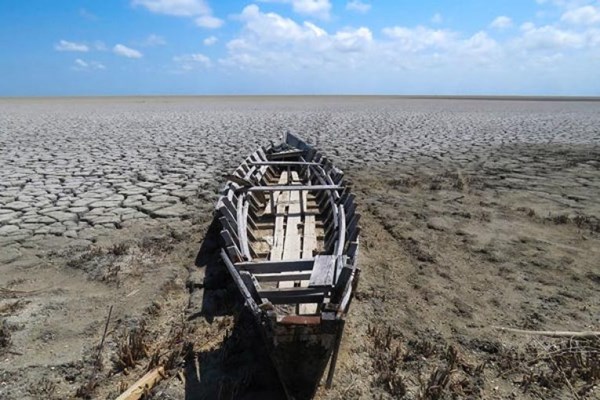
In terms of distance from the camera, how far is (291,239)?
5.59 m

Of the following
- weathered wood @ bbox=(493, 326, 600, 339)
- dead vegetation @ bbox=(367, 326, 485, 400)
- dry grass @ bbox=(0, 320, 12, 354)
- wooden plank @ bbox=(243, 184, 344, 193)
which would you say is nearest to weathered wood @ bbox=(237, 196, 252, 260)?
wooden plank @ bbox=(243, 184, 344, 193)

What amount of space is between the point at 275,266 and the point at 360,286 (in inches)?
53.4

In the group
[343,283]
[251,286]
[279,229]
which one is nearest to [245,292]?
A: [251,286]

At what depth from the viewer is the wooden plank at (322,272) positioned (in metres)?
3.44

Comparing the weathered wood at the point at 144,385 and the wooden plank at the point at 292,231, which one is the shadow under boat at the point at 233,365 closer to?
the weathered wood at the point at 144,385

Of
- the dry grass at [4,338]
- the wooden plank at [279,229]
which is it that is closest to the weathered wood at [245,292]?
the wooden plank at [279,229]

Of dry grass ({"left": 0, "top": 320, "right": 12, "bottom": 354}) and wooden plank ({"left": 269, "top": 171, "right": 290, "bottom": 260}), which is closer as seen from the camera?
dry grass ({"left": 0, "top": 320, "right": 12, "bottom": 354})

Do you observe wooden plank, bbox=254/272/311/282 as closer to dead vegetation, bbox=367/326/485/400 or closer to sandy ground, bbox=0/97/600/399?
sandy ground, bbox=0/97/600/399

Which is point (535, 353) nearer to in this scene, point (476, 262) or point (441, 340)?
point (441, 340)

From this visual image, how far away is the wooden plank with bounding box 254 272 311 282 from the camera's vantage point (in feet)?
13.2

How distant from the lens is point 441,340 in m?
3.92

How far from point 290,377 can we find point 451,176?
845 centimetres

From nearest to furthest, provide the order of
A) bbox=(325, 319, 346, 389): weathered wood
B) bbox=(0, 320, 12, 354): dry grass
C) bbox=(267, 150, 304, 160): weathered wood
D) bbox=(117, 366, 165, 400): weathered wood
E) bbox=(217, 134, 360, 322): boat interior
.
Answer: bbox=(325, 319, 346, 389): weathered wood → bbox=(117, 366, 165, 400): weathered wood → bbox=(217, 134, 360, 322): boat interior → bbox=(0, 320, 12, 354): dry grass → bbox=(267, 150, 304, 160): weathered wood

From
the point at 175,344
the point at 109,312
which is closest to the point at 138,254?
the point at 109,312
